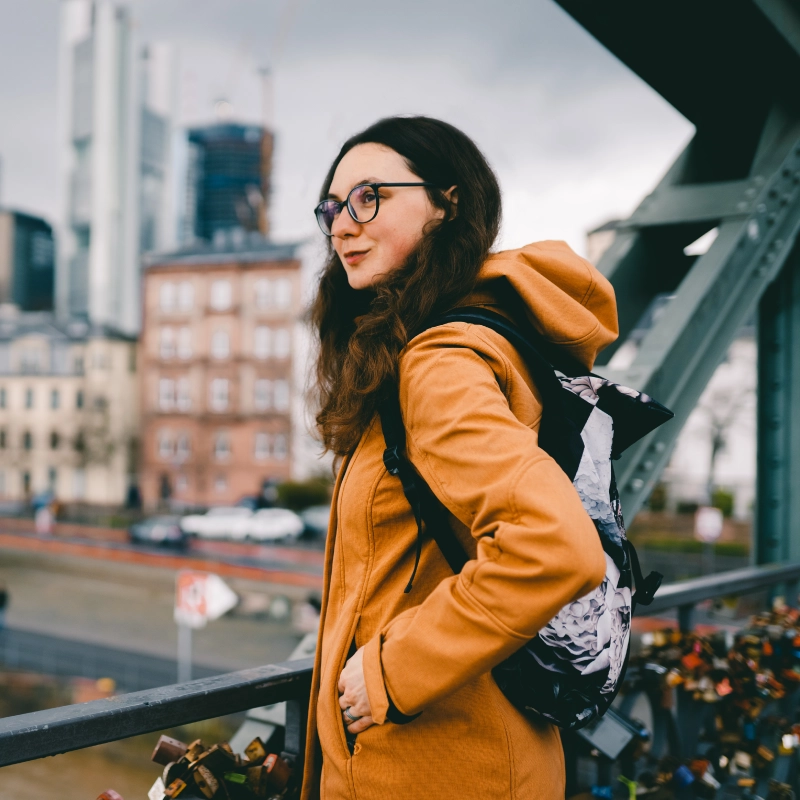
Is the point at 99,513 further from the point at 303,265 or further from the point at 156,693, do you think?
the point at 156,693

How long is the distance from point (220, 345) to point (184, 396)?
417cm

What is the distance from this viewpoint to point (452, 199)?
1538 millimetres

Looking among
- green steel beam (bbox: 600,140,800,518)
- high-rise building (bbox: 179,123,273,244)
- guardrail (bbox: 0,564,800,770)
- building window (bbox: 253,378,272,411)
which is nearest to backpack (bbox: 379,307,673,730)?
guardrail (bbox: 0,564,800,770)

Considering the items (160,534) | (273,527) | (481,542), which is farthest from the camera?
(273,527)

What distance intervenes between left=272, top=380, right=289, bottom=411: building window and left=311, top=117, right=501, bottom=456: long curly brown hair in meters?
45.5

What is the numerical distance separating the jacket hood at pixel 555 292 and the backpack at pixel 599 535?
0.04m

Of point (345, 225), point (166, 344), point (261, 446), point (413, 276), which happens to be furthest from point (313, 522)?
point (413, 276)

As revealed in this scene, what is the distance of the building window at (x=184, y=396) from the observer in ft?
161

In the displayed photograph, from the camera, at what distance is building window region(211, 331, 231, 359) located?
48.1m

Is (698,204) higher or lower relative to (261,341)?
higher

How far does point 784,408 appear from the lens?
3787mm

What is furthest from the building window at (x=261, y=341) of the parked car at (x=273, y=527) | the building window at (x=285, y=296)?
the parked car at (x=273, y=527)

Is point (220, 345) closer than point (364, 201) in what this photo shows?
No

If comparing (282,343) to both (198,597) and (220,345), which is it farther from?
(198,597)
